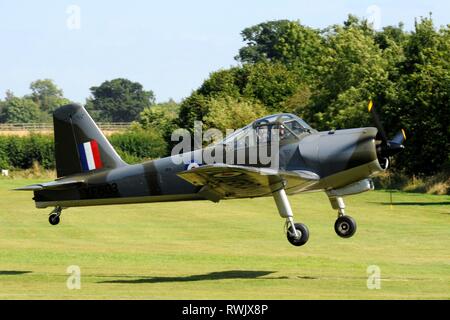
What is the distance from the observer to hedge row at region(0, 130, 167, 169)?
78938mm

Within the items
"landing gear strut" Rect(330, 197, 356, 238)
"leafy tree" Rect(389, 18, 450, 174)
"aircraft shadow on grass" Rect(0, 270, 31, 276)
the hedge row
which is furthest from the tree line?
"aircraft shadow on grass" Rect(0, 270, 31, 276)

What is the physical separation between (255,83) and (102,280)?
217ft

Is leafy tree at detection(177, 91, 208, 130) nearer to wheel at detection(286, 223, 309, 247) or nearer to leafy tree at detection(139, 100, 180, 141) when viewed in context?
Answer: leafy tree at detection(139, 100, 180, 141)

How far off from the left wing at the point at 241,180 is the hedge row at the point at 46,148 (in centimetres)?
5636

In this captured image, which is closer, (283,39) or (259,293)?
(259,293)

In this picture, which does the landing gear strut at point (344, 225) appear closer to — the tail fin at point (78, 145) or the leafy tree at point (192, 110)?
the tail fin at point (78, 145)

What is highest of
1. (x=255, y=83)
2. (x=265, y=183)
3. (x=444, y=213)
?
(x=255, y=83)

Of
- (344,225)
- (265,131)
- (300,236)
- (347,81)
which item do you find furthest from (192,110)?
(300,236)

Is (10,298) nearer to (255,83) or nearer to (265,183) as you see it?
(265,183)

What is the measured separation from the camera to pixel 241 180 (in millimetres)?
20625

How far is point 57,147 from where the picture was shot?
23.7 metres

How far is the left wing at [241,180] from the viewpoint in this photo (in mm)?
19688

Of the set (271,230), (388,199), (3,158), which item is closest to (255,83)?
(3,158)
